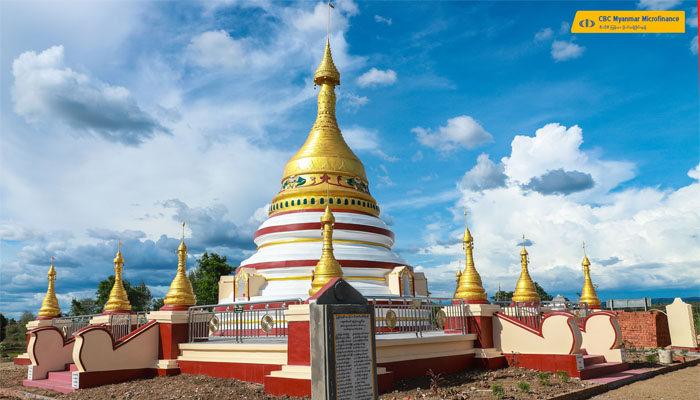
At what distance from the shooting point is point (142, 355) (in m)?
17.4

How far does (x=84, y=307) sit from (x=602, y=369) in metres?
61.2

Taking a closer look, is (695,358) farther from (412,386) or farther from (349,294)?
(349,294)

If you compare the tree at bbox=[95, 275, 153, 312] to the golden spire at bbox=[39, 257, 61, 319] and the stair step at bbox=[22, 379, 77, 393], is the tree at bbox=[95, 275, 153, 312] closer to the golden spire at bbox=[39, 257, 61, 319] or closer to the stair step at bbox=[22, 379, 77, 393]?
the golden spire at bbox=[39, 257, 61, 319]

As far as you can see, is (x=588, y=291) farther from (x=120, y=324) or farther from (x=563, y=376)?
(x=120, y=324)

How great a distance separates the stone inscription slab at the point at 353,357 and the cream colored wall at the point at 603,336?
12.5 metres

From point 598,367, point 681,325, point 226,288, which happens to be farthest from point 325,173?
point 681,325

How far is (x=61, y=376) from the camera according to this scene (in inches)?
720

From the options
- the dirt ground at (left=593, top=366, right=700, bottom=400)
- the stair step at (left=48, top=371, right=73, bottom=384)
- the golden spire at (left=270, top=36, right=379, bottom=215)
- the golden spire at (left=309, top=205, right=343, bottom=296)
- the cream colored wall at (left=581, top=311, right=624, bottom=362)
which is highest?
the golden spire at (left=270, top=36, right=379, bottom=215)

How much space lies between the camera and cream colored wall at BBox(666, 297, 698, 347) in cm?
2581

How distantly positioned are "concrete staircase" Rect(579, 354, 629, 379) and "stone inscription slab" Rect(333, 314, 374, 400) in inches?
376

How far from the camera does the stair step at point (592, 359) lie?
1747cm

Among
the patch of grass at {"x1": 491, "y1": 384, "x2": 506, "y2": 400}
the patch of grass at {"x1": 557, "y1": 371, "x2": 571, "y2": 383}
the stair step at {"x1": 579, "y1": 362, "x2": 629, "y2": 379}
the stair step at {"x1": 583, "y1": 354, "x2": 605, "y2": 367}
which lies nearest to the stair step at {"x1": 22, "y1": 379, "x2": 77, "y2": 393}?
the patch of grass at {"x1": 491, "y1": 384, "x2": 506, "y2": 400}

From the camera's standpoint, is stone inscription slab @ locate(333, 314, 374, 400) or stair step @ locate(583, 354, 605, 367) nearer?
stone inscription slab @ locate(333, 314, 374, 400)

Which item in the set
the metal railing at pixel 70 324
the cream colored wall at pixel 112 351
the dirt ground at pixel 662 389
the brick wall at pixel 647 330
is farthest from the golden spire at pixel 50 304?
the brick wall at pixel 647 330
